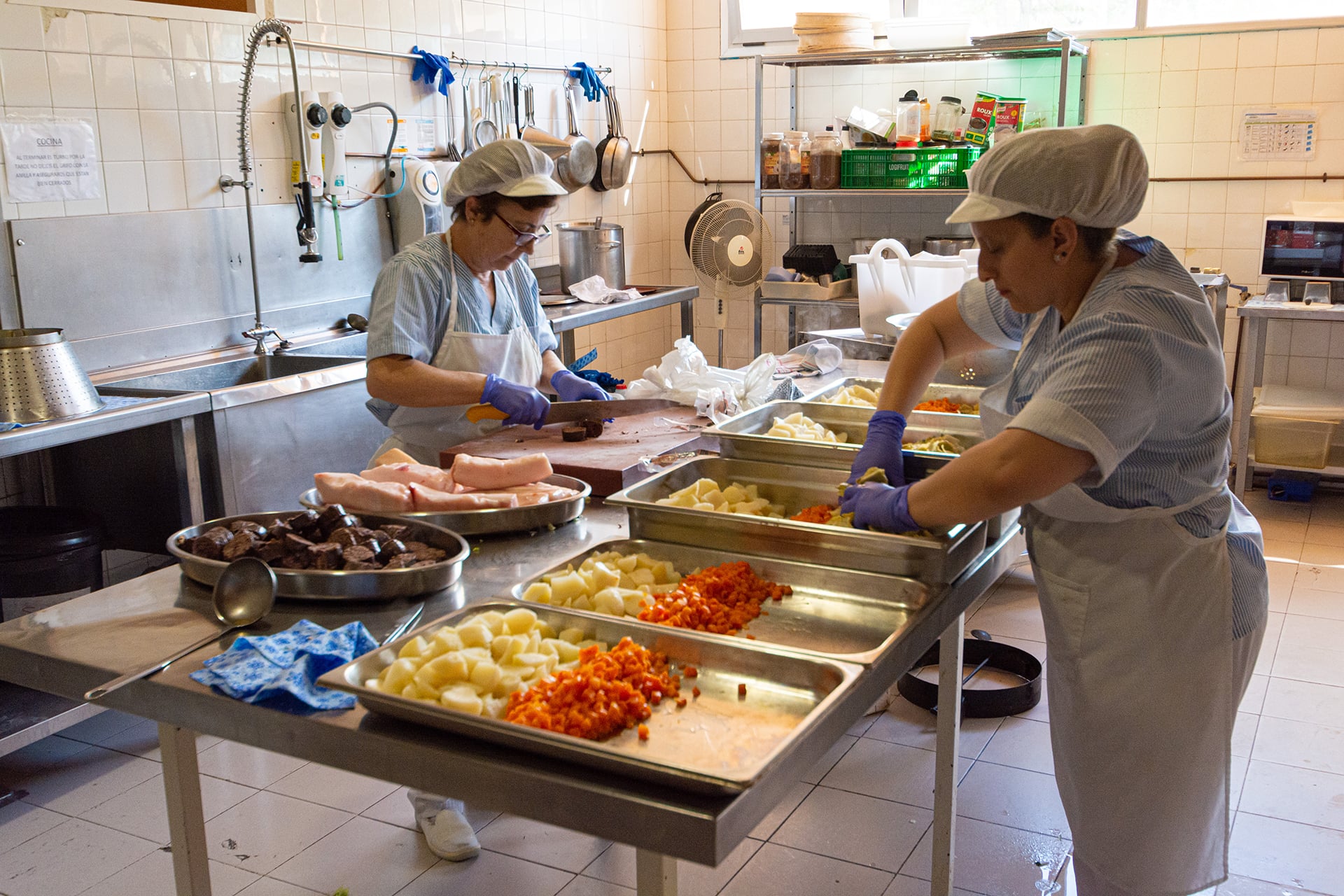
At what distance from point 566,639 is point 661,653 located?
Answer: 143mm

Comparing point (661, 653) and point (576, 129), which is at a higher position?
point (576, 129)

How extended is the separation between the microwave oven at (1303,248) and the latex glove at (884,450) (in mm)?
3965

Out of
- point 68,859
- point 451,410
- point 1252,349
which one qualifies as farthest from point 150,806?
point 1252,349

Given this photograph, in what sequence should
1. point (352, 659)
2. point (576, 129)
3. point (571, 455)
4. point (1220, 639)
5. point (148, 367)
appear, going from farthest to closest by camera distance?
point (576, 129), point (148, 367), point (571, 455), point (1220, 639), point (352, 659)

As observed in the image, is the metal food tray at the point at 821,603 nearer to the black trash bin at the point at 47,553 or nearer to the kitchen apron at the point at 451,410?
the kitchen apron at the point at 451,410

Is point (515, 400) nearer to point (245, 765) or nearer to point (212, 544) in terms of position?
point (212, 544)

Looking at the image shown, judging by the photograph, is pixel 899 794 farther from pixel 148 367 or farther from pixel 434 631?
pixel 148 367

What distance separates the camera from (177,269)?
12.7ft

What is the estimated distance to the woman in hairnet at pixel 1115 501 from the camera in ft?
5.04

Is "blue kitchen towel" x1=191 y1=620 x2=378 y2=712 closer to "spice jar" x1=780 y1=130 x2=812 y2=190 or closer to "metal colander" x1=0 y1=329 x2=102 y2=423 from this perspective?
"metal colander" x1=0 y1=329 x2=102 y2=423

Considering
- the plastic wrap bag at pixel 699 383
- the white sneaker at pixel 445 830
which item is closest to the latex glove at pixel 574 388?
the plastic wrap bag at pixel 699 383

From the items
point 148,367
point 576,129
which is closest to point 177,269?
point 148,367

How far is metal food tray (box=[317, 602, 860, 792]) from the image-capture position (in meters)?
1.19

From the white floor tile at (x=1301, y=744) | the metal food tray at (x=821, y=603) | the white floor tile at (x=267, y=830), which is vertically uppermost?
the metal food tray at (x=821, y=603)
